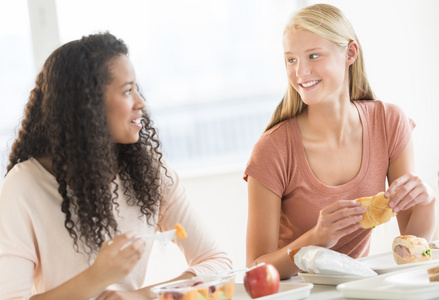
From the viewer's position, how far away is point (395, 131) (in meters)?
2.06

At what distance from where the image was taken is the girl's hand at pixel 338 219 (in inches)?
62.9

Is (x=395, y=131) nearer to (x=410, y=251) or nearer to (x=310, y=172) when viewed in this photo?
(x=310, y=172)

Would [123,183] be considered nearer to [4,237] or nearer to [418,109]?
[4,237]

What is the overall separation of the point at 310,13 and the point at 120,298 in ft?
3.31

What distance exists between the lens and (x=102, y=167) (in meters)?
1.64

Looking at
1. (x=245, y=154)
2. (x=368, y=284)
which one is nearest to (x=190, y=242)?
(x=368, y=284)

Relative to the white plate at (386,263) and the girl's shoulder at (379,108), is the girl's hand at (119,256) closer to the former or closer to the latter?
the white plate at (386,263)

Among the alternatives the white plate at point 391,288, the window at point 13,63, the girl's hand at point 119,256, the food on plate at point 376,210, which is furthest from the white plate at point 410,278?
the window at point 13,63

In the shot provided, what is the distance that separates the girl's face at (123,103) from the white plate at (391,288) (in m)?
0.67

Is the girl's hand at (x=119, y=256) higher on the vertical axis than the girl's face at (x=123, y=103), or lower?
lower

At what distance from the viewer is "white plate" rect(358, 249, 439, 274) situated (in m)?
1.50

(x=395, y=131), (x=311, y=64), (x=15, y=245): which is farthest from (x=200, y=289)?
(x=395, y=131)

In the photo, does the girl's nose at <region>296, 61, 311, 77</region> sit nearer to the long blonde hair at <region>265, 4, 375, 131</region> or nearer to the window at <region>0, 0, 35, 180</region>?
the long blonde hair at <region>265, 4, 375, 131</region>

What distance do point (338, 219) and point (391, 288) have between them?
361 millimetres
